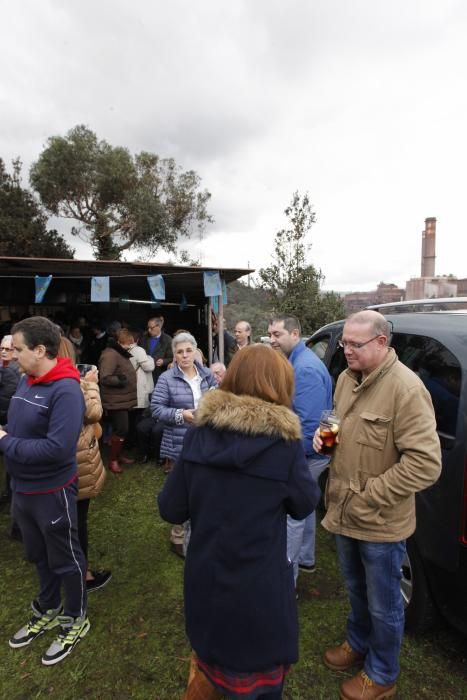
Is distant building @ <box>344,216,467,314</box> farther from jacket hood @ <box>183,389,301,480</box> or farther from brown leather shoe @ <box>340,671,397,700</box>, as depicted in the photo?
jacket hood @ <box>183,389,301,480</box>

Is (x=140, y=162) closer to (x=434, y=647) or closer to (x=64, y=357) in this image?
(x=64, y=357)

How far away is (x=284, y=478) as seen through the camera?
4.16 ft

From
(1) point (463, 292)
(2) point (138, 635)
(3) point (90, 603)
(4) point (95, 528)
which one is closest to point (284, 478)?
(2) point (138, 635)

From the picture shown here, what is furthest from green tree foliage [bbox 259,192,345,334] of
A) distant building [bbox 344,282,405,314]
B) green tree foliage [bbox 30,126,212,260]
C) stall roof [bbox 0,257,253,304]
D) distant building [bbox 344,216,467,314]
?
distant building [bbox 344,282,405,314]

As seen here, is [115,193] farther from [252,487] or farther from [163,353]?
[252,487]

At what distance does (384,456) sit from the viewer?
1743 mm

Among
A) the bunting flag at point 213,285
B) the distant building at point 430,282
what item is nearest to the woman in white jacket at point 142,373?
the bunting flag at point 213,285

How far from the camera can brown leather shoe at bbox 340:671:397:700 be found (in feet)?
6.10

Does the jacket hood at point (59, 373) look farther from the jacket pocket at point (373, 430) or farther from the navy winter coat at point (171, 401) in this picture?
the jacket pocket at point (373, 430)

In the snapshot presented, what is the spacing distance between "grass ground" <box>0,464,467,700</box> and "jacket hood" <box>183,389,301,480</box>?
159 cm

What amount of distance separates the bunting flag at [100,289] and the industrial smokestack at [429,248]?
3922 centimetres

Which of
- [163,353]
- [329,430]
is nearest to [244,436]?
[329,430]

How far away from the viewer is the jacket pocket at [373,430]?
1.73 metres

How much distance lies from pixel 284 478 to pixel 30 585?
263 centimetres
